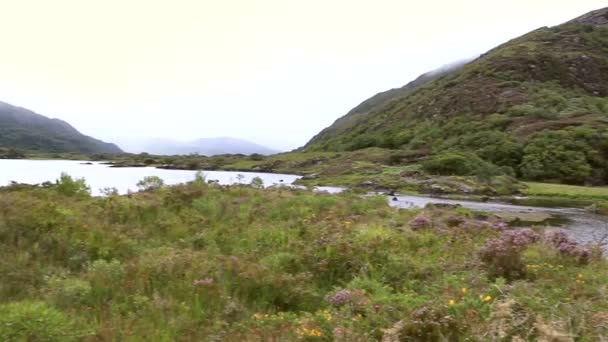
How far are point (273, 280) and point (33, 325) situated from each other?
12.6 ft

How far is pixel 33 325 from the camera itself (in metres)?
5.69

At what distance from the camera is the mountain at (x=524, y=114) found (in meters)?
88.8

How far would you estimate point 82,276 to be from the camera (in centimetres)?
834

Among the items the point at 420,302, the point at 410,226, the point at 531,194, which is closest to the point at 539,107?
the point at 531,194

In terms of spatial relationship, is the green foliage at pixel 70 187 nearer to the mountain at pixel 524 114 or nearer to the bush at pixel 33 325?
the bush at pixel 33 325

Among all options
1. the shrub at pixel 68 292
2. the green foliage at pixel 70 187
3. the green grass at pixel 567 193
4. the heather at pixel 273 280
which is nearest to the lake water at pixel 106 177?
the green foliage at pixel 70 187

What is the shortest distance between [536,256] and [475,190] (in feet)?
187

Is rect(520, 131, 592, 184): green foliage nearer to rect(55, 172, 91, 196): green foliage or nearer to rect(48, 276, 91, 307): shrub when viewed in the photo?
rect(55, 172, 91, 196): green foliage

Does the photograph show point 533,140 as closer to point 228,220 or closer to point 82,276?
point 228,220

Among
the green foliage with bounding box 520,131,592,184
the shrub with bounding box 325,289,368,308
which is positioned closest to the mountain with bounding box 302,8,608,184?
the green foliage with bounding box 520,131,592,184

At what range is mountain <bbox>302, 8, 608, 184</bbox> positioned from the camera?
291ft

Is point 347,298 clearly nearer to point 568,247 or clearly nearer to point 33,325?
point 33,325

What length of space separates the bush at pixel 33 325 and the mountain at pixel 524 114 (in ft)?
292

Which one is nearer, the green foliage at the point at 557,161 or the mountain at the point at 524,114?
the green foliage at the point at 557,161
